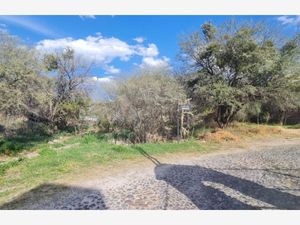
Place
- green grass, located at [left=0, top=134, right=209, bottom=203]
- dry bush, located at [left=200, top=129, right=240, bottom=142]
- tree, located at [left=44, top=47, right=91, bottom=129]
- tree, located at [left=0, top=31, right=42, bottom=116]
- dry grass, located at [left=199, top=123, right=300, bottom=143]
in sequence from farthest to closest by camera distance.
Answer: tree, located at [left=44, top=47, right=91, bottom=129] < tree, located at [left=0, top=31, right=42, bottom=116] < dry grass, located at [left=199, top=123, right=300, bottom=143] < dry bush, located at [left=200, top=129, right=240, bottom=142] < green grass, located at [left=0, top=134, right=209, bottom=203]

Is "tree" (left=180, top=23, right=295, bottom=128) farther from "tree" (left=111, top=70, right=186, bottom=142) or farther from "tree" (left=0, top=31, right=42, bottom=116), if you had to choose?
"tree" (left=0, top=31, right=42, bottom=116)

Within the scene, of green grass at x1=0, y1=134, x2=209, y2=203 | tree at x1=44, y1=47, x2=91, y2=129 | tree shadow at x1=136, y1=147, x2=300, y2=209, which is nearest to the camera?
tree shadow at x1=136, y1=147, x2=300, y2=209

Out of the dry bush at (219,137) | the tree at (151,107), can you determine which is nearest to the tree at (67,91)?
the tree at (151,107)

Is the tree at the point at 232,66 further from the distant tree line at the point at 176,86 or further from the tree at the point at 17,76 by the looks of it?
the tree at the point at 17,76

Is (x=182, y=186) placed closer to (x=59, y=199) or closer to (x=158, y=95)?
(x=59, y=199)

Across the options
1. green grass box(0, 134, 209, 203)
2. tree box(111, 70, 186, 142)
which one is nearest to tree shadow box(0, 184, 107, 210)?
green grass box(0, 134, 209, 203)

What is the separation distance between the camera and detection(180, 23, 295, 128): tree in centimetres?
1354

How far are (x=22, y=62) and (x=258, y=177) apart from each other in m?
13.5

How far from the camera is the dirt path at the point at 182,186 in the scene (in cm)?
493

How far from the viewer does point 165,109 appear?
12453 mm

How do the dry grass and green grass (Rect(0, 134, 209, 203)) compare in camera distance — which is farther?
the dry grass

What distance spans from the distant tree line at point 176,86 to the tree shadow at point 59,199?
6459 millimetres

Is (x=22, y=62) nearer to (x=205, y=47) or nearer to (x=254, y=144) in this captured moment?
(x=205, y=47)

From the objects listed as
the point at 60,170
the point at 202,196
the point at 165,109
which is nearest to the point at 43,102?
the point at 165,109
